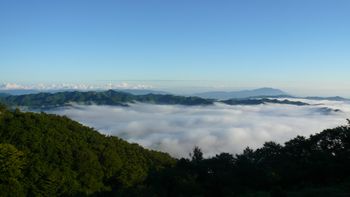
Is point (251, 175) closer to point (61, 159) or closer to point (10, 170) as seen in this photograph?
point (10, 170)

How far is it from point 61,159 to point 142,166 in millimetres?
22696

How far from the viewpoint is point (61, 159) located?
272 ft

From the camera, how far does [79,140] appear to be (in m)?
95.8

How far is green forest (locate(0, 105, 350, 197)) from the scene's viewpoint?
42875mm

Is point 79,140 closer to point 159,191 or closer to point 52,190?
point 52,190

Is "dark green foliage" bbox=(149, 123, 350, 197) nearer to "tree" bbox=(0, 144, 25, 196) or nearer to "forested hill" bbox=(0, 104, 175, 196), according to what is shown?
"forested hill" bbox=(0, 104, 175, 196)

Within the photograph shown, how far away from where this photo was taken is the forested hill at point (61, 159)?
6950 cm

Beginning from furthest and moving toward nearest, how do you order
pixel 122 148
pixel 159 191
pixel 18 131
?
pixel 122 148 < pixel 18 131 < pixel 159 191

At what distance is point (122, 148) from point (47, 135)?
934 inches

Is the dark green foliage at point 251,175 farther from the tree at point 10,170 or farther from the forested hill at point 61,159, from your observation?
the tree at point 10,170

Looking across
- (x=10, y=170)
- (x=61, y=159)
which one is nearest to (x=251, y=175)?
(x=10, y=170)

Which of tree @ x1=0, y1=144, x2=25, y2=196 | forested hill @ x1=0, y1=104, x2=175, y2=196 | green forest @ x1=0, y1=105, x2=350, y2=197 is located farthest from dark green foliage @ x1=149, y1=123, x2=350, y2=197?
tree @ x1=0, y1=144, x2=25, y2=196

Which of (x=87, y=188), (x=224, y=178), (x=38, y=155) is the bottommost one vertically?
(x=87, y=188)

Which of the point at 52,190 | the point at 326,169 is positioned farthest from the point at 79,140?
the point at 326,169
